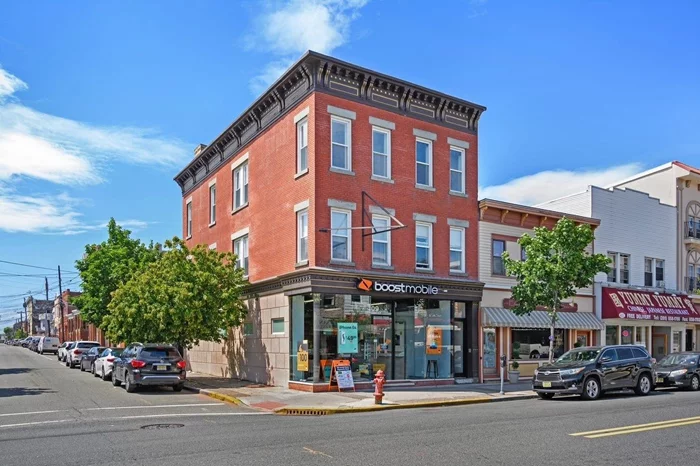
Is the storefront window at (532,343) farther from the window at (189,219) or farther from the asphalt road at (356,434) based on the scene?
the window at (189,219)

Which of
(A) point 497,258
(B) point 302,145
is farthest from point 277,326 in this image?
(A) point 497,258

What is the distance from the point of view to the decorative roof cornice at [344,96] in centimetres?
2281

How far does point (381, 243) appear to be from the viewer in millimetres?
24125

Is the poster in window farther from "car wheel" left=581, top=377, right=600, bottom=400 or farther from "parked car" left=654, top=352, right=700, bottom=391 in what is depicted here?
"parked car" left=654, top=352, right=700, bottom=391

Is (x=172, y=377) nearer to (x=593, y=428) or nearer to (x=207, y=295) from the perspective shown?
(x=207, y=295)

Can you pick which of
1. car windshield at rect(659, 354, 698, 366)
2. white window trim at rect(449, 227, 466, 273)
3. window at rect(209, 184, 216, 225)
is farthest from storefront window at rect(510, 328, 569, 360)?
window at rect(209, 184, 216, 225)

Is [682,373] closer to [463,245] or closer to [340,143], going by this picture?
[463,245]

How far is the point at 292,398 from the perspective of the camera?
1998 cm

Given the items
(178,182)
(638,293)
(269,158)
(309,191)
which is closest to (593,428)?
(309,191)

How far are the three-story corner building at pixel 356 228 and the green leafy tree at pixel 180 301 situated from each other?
50.3 inches

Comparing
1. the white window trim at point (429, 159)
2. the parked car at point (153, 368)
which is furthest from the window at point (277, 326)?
the white window trim at point (429, 159)

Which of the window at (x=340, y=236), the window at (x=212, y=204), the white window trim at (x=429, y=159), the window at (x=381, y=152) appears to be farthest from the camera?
the window at (x=212, y=204)

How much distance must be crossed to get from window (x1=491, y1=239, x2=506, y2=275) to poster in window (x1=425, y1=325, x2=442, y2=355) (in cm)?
407

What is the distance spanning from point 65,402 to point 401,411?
32.3 feet
